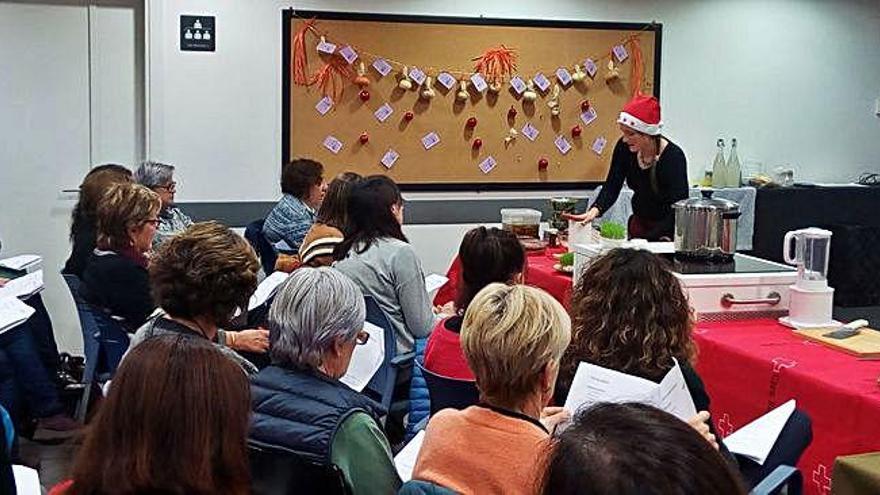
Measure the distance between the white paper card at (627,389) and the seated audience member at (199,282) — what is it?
81 centimetres

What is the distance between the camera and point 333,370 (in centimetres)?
226

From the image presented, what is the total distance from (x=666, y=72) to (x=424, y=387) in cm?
375

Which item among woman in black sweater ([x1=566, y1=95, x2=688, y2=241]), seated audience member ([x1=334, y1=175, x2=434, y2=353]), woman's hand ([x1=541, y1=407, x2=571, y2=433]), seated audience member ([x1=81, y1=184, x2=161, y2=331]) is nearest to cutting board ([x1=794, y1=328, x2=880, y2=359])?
woman's hand ([x1=541, y1=407, x2=571, y2=433])

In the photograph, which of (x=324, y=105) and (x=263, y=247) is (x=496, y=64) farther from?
(x=263, y=247)

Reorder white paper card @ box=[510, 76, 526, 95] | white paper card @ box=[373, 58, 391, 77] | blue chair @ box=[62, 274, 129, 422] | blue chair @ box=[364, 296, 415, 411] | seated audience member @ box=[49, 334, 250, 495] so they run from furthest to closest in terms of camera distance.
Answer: white paper card @ box=[510, 76, 526, 95] < white paper card @ box=[373, 58, 391, 77] < blue chair @ box=[62, 274, 129, 422] < blue chair @ box=[364, 296, 415, 411] < seated audience member @ box=[49, 334, 250, 495]

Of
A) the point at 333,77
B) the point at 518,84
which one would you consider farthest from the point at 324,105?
the point at 518,84

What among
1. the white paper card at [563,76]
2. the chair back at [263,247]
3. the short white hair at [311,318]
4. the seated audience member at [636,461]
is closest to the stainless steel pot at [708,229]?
the short white hair at [311,318]

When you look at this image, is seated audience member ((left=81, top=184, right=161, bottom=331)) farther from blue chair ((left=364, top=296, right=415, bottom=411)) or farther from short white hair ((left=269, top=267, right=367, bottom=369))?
short white hair ((left=269, top=267, right=367, bottom=369))

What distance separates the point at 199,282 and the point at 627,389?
1069 mm

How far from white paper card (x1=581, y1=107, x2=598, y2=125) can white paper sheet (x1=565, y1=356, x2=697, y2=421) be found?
4111mm

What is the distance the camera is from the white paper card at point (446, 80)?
5965 millimetres

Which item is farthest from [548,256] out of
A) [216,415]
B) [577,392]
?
[216,415]

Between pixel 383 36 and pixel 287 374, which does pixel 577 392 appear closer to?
pixel 287 374

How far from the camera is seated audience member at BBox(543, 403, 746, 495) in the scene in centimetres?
95
